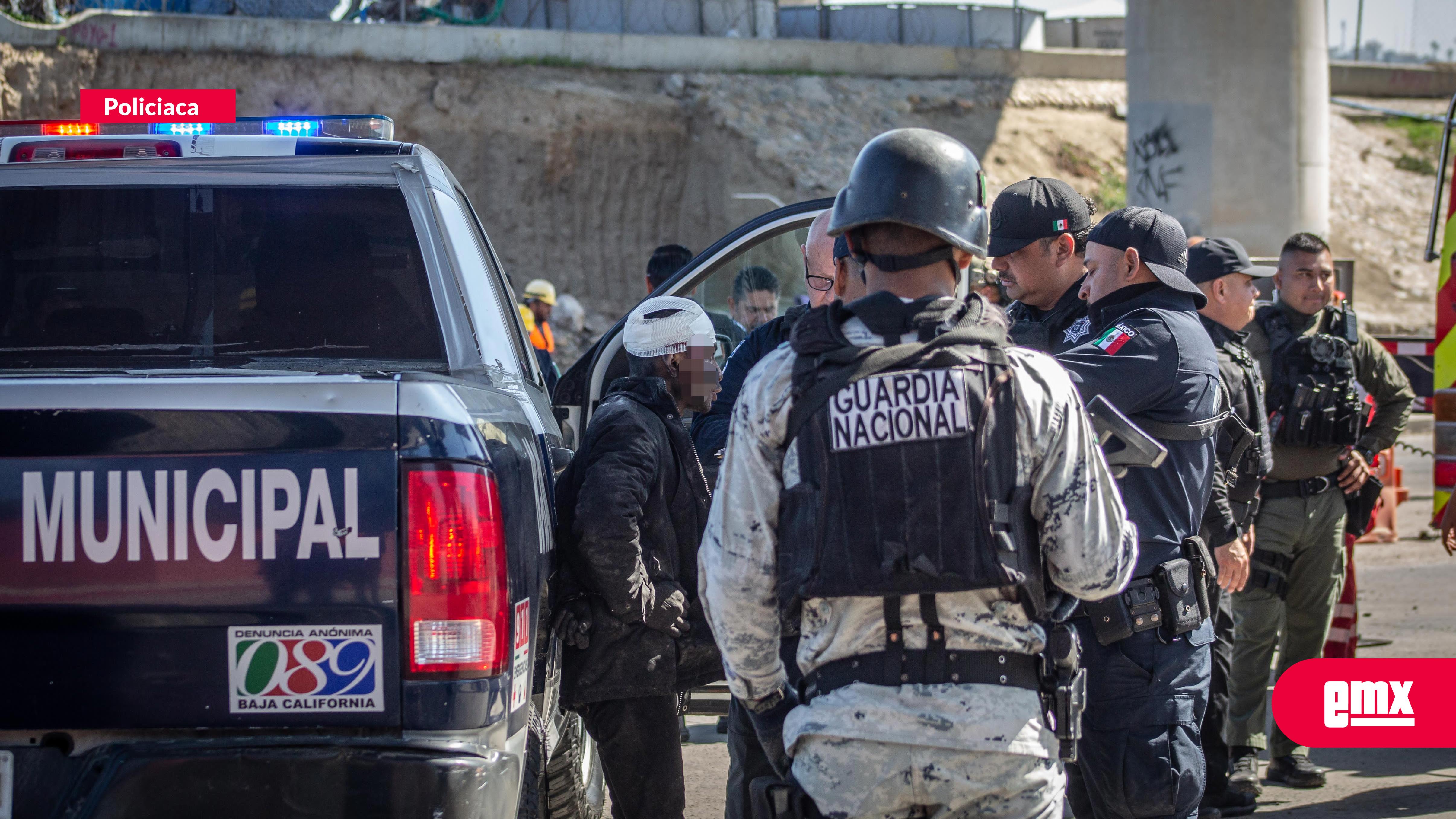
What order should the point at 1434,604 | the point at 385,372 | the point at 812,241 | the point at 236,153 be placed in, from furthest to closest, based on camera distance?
the point at 1434,604
the point at 812,241
the point at 236,153
the point at 385,372

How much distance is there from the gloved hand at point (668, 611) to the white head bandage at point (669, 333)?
0.66 m

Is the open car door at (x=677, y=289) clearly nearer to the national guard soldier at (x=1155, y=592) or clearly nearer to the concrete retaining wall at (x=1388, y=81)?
the national guard soldier at (x=1155, y=592)

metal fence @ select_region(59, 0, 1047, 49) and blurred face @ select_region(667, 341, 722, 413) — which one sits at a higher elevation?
metal fence @ select_region(59, 0, 1047, 49)

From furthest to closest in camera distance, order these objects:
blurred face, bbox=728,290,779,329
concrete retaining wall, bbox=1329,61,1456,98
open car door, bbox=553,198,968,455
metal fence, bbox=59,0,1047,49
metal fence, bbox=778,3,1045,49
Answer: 1. concrete retaining wall, bbox=1329,61,1456,98
2. metal fence, bbox=778,3,1045,49
3. metal fence, bbox=59,0,1047,49
4. blurred face, bbox=728,290,779,329
5. open car door, bbox=553,198,968,455

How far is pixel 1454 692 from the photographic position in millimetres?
5328

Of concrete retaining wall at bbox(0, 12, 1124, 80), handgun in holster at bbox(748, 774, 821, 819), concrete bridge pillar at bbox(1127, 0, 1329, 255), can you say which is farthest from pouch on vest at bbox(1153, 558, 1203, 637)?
concrete retaining wall at bbox(0, 12, 1124, 80)

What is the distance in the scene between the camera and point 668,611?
11.1 ft

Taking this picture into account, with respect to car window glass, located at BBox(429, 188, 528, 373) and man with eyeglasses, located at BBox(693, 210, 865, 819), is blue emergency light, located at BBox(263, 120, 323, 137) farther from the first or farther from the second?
man with eyeglasses, located at BBox(693, 210, 865, 819)

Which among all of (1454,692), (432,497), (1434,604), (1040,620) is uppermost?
(432,497)

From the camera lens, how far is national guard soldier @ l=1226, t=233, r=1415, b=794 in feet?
18.0

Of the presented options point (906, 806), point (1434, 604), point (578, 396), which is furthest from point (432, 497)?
point (1434, 604)

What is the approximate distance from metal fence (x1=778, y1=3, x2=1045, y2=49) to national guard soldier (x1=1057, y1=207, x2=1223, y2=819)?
79.1ft

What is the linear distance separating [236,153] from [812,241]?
5.72ft

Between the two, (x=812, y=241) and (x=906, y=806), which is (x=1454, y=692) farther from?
(x=906, y=806)
